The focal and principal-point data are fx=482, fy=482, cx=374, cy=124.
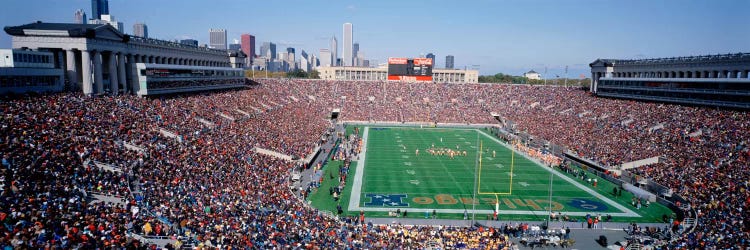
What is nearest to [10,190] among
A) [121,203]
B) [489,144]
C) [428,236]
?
[121,203]

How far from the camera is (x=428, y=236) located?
67.3 ft

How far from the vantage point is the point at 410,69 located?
8569 cm

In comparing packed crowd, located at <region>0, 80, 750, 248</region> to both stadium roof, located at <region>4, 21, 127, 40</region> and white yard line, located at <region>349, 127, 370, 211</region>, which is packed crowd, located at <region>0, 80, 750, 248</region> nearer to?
white yard line, located at <region>349, 127, 370, 211</region>

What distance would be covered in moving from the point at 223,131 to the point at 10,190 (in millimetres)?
21562

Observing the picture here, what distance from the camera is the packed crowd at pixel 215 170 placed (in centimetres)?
1504

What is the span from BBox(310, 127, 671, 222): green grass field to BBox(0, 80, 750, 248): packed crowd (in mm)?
3533

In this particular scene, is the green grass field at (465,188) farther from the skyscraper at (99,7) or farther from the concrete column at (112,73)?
the skyscraper at (99,7)

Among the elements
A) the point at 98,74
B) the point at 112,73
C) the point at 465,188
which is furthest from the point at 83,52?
the point at 465,188

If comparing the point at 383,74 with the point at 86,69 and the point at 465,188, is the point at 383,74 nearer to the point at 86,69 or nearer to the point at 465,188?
the point at 86,69

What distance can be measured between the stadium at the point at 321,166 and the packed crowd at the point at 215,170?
11 cm

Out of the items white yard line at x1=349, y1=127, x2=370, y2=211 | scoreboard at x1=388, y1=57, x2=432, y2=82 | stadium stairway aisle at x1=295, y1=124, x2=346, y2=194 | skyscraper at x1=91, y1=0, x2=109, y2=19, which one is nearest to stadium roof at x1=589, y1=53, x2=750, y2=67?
scoreboard at x1=388, y1=57, x2=432, y2=82

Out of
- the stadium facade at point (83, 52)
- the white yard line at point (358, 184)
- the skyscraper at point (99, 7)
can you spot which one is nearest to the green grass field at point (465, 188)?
the white yard line at point (358, 184)

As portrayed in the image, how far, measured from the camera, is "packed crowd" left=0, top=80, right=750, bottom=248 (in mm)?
15039

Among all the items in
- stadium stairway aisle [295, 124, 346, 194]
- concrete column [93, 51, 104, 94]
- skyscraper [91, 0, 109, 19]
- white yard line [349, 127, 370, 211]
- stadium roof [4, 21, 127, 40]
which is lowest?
white yard line [349, 127, 370, 211]
